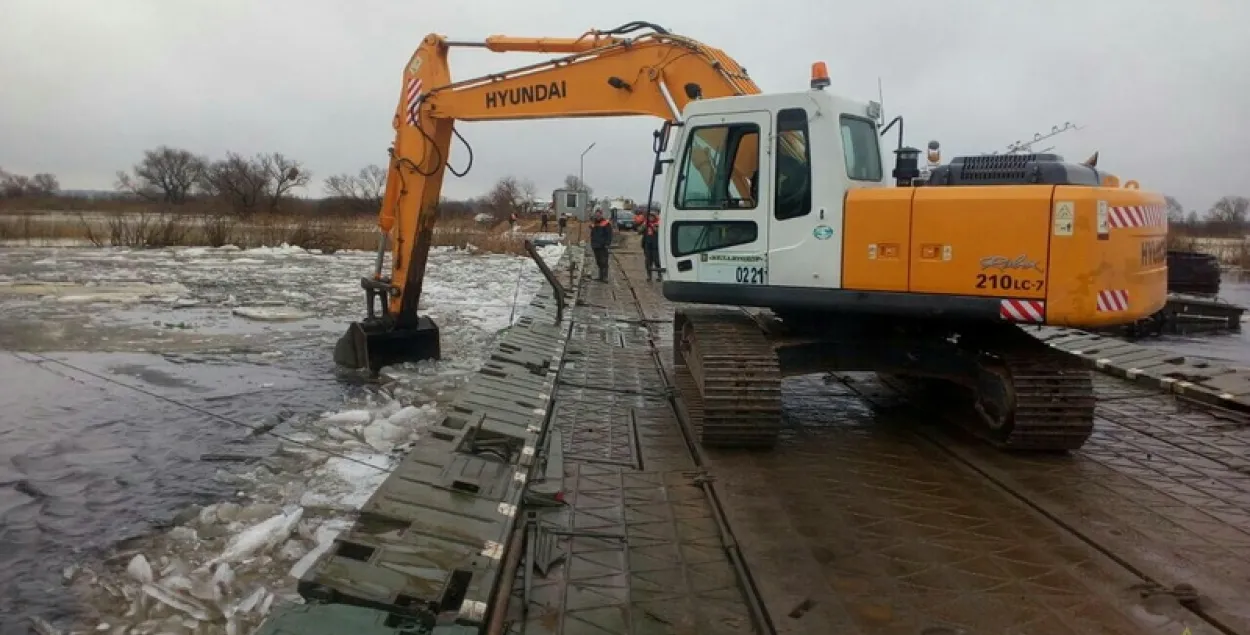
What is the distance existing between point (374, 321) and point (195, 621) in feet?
21.2

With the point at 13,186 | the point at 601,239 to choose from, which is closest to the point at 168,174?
the point at 13,186

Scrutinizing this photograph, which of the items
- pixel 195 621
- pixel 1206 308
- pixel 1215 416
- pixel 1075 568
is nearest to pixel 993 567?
pixel 1075 568

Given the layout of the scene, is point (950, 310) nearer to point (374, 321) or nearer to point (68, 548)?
point (68, 548)

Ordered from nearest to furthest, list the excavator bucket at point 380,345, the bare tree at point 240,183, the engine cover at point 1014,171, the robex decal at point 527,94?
the engine cover at point 1014,171 → the robex decal at point 527,94 → the excavator bucket at point 380,345 → the bare tree at point 240,183

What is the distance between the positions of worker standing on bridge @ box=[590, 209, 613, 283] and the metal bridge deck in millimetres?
13566

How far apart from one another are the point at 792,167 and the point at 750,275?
0.93 meters

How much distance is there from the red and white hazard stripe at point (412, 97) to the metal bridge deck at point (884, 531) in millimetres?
3996

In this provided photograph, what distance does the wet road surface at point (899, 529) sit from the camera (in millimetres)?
3938

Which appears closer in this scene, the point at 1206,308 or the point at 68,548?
the point at 68,548

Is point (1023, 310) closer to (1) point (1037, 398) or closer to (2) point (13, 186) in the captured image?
(1) point (1037, 398)

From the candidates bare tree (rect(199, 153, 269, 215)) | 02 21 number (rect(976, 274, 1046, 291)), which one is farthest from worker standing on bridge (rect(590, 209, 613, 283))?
bare tree (rect(199, 153, 269, 215))

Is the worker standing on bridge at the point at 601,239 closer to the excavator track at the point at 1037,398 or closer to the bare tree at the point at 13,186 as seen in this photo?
the excavator track at the point at 1037,398

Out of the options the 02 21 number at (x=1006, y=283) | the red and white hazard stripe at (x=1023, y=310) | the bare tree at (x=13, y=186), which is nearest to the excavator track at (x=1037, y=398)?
the red and white hazard stripe at (x=1023, y=310)

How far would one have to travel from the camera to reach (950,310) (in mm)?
6211
